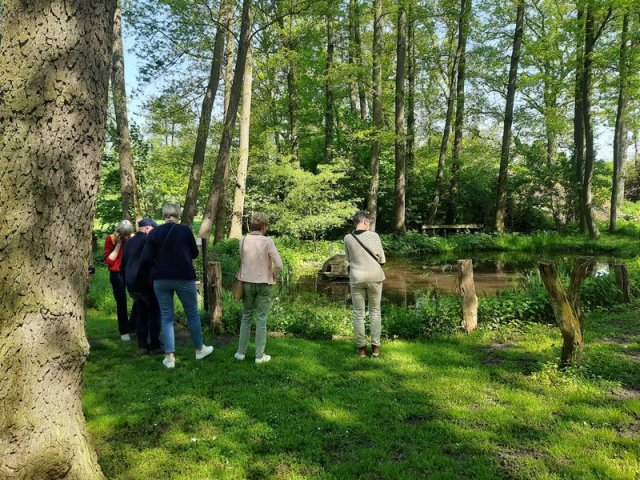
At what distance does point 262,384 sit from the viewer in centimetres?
486

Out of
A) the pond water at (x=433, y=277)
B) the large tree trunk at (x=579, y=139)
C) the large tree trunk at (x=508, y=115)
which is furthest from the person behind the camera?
the large tree trunk at (x=508, y=115)

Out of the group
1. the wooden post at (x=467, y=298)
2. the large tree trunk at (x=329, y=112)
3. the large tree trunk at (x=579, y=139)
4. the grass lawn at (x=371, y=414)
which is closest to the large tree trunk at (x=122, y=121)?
the grass lawn at (x=371, y=414)

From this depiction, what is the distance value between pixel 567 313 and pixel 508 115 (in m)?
19.5

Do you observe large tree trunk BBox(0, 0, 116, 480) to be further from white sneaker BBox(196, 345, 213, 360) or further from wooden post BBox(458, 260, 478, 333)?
wooden post BBox(458, 260, 478, 333)

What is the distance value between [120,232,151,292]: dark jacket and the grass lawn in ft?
3.17

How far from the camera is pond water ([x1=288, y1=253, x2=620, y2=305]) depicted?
464 inches

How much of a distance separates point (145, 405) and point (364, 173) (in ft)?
67.0

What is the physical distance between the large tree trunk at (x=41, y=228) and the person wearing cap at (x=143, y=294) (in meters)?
3.15

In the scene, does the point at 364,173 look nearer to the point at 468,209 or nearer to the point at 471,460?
the point at 468,209

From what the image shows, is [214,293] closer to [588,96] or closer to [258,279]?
[258,279]

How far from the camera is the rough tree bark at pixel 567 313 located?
489 cm

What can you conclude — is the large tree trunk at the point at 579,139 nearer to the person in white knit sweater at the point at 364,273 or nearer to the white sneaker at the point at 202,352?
the person in white knit sweater at the point at 364,273

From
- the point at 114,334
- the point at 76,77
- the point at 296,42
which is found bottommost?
the point at 114,334

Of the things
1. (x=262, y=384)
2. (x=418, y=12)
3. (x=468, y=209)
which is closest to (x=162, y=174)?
(x=418, y=12)
